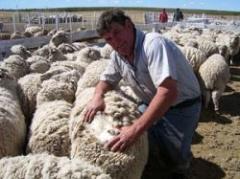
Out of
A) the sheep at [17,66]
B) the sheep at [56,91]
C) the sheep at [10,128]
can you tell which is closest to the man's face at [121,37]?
the sheep at [10,128]

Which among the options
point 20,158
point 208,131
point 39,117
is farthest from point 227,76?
point 20,158

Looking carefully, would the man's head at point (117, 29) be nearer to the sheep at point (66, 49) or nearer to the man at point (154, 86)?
the man at point (154, 86)

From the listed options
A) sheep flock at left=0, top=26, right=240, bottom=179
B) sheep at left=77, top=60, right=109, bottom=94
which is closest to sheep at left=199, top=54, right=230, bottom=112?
sheep flock at left=0, top=26, right=240, bottom=179

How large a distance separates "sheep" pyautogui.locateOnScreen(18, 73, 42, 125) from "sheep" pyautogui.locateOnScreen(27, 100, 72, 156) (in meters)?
1.18

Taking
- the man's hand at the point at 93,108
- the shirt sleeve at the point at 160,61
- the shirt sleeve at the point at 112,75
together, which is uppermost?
the shirt sleeve at the point at 160,61

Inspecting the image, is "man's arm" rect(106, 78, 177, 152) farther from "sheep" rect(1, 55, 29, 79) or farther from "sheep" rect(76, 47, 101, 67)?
"sheep" rect(76, 47, 101, 67)

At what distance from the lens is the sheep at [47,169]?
7.96 ft

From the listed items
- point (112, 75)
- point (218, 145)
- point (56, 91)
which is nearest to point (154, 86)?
point (112, 75)

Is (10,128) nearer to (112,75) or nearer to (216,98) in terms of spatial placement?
(112,75)

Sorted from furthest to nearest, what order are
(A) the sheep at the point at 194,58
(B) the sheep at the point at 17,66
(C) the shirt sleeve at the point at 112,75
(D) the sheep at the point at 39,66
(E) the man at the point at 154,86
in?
(A) the sheep at the point at 194,58 < (D) the sheep at the point at 39,66 < (B) the sheep at the point at 17,66 < (C) the shirt sleeve at the point at 112,75 < (E) the man at the point at 154,86

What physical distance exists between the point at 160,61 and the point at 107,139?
795mm

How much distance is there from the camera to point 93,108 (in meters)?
3.62

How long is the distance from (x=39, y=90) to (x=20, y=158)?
284 cm

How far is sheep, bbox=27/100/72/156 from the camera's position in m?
3.75
